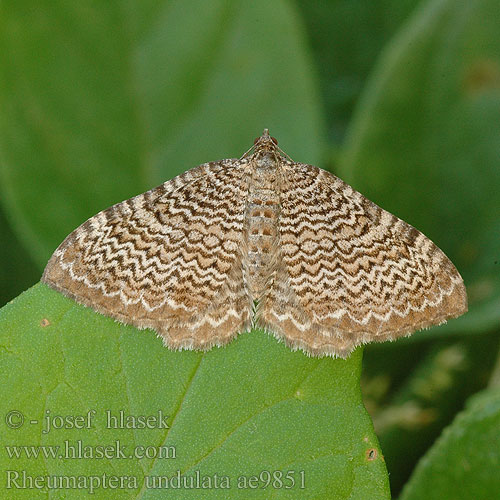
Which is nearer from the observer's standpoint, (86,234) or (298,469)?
(298,469)

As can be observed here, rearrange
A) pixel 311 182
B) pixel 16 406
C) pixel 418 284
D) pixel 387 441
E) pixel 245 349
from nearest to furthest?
1. pixel 16 406
2. pixel 245 349
3. pixel 418 284
4. pixel 311 182
5. pixel 387 441

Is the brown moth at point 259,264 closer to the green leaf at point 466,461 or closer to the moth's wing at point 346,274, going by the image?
the moth's wing at point 346,274

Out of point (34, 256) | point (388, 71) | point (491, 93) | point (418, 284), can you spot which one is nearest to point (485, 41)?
point (491, 93)

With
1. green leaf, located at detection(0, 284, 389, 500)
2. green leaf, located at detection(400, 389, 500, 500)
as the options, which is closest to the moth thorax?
green leaf, located at detection(0, 284, 389, 500)

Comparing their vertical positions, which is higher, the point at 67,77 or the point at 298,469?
the point at 67,77

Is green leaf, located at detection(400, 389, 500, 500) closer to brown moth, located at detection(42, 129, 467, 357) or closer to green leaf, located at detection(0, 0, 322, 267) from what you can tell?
brown moth, located at detection(42, 129, 467, 357)

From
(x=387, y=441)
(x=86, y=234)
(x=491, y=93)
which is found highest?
(x=491, y=93)

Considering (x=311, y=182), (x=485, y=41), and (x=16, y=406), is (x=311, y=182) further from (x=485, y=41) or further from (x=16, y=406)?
(x=16, y=406)

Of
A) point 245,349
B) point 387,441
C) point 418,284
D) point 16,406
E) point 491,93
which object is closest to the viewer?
point 16,406
